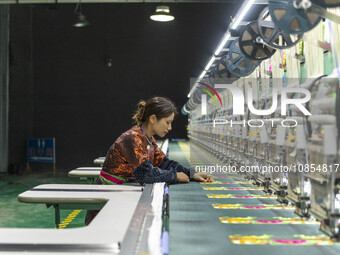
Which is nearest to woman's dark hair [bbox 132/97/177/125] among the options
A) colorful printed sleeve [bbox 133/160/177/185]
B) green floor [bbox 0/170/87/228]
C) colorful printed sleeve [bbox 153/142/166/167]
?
colorful printed sleeve [bbox 133/160/177/185]

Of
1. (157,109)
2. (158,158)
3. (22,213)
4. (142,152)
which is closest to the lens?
(142,152)

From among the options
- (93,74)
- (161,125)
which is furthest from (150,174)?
(93,74)

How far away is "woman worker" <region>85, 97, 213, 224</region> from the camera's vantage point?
271cm

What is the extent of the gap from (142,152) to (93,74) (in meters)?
11.1

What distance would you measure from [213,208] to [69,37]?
1233 cm

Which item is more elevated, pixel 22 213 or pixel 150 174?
pixel 150 174

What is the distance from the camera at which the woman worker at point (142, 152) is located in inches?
107

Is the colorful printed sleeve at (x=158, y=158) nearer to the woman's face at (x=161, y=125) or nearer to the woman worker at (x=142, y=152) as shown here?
the woman worker at (x=142, y=152)

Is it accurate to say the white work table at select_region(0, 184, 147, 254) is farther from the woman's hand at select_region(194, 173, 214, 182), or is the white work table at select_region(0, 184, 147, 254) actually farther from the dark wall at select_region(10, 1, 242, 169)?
the dark wall at select_region(10, 1, 242, 169)

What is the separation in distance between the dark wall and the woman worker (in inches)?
404

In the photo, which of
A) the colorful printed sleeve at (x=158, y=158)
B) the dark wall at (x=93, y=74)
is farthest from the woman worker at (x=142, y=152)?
the dark wall at (x=93, y=74)

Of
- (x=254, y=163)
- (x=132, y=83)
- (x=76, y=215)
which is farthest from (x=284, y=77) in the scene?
(x=132, y=83)

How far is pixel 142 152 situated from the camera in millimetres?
2707

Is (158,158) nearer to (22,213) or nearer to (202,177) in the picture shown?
(202,177)
